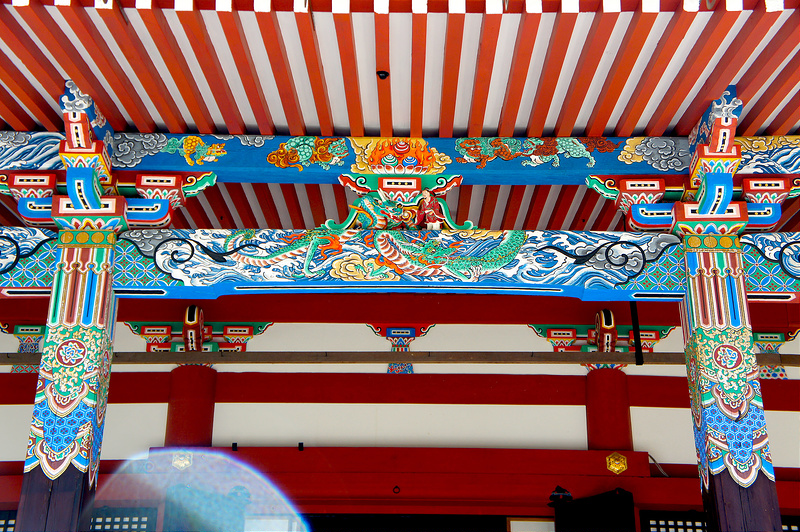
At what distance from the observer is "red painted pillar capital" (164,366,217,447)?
5371 mm

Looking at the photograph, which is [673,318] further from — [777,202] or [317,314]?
[317,314]

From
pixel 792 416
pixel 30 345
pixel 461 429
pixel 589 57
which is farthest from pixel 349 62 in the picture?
pixel 792 416

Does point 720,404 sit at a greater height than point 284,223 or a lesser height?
lesser

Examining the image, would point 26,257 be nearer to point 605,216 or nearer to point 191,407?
point 191,407

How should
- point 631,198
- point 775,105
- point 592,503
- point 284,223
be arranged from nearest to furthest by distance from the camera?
point 775,105, point 631,198, point 592,503, point 284,223

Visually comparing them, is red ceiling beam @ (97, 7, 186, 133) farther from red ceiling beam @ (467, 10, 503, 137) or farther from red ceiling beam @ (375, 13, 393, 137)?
red ceiling beam @ (467, 10, 503, 137)

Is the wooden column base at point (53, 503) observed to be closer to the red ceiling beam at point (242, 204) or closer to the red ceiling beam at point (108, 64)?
the red ceiling beam at point (108, 64)

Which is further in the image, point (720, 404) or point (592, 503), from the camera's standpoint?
point (592, 503)

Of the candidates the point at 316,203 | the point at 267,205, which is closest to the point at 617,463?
the point at 316,203

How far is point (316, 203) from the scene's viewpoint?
5180 mm

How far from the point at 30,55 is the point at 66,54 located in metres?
0.17

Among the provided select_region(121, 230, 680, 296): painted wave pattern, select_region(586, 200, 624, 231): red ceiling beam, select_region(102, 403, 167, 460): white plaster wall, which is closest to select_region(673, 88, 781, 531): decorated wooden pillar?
select_region(121, 230, 680, 296): painted wave pattern

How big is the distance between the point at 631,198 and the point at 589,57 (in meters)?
0.97

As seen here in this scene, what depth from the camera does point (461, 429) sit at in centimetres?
550
